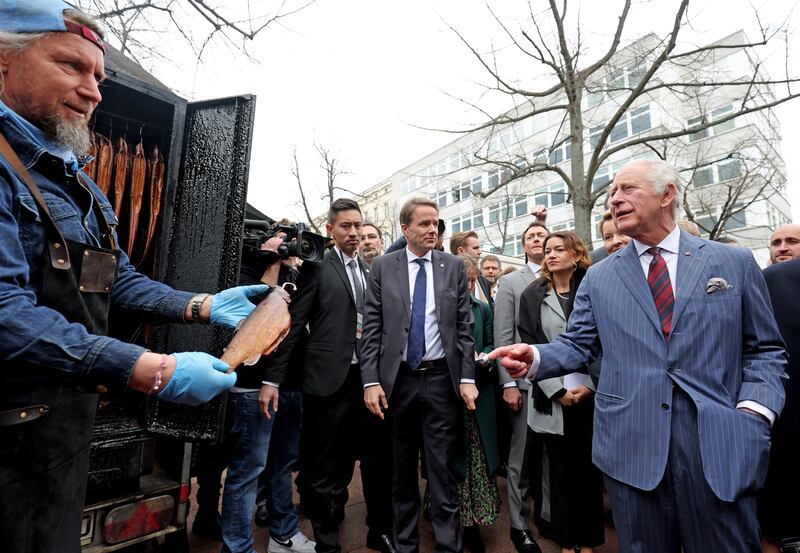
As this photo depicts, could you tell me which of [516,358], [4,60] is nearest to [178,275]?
[4,60]

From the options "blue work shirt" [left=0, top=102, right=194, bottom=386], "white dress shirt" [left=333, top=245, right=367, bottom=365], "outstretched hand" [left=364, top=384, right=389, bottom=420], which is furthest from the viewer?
"white dress shirt" [left=333, top=245, right=367, bottom=365]

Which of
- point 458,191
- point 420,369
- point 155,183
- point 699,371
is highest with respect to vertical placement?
point 458,191

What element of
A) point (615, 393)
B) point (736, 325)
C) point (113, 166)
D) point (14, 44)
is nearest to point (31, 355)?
point (14, 44)

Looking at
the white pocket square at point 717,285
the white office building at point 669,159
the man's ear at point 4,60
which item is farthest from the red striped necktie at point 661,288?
the white office building at point 669,159

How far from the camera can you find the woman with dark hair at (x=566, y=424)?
2980 millimetres

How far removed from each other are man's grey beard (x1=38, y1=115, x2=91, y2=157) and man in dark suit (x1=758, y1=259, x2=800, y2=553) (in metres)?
4.08

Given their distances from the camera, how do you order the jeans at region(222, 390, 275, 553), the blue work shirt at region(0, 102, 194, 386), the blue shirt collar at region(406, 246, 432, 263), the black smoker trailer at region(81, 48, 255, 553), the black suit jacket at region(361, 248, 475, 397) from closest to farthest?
the blue work shirt at region(0, 102, 194, 386) → the black smoker trailer at region(81, 48, 255, 553) → the jeans at region(222, 390, 275, 553) → the black suit jacket at region(361, 248, 475, 397) → the blue shirt collar at region(406, 246, 432, 263)

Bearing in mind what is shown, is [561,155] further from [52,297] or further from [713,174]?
[52,297]

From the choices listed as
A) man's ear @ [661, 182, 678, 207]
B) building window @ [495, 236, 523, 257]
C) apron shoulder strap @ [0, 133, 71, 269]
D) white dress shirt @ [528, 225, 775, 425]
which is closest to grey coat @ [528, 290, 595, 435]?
white dress shirt @ [528, 225, 775, 425]

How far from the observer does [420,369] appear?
119 inches

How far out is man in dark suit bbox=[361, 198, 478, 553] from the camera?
2898 millimetres

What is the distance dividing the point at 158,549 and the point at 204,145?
9.13 ft

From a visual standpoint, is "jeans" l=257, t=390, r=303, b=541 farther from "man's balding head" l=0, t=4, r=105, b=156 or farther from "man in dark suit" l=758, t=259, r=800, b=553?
"man in dark suit" l=758, t=259, r=800, b=553

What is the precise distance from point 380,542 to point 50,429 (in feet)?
8.78
